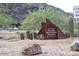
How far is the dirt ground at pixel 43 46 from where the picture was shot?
3.77ft

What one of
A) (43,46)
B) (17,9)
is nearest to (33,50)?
(43,46)

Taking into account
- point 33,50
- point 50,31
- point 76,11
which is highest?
point 76,11

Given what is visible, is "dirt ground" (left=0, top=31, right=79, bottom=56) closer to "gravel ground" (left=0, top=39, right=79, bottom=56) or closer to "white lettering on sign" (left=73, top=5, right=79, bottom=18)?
"gravel ground" (left=0, top=39, right=79, bottom=56)

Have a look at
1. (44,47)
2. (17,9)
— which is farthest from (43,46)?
(17,9)

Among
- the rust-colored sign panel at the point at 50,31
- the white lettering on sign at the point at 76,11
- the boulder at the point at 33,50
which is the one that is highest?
the white lettering on sign at the point at 76,11

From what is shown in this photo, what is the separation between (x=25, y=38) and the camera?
117cm

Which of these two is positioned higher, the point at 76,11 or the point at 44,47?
the point at 76,11

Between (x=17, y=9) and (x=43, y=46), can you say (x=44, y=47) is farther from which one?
(x=17, y=9)

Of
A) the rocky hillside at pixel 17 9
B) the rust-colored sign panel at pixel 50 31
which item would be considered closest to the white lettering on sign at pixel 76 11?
the rust-colored sign panel at pixel 50 31

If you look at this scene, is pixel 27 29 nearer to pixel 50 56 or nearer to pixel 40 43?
pixel 40 43

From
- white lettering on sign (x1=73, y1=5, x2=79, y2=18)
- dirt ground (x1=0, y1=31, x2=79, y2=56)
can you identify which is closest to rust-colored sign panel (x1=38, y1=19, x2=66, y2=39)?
dirt ground (x1=0, y1=31, x2=79, y2=56)

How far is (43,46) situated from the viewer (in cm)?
116

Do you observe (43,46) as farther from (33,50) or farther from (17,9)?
(17,9)

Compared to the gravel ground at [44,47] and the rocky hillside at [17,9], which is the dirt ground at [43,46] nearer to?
the gravel ground at [44,47]
